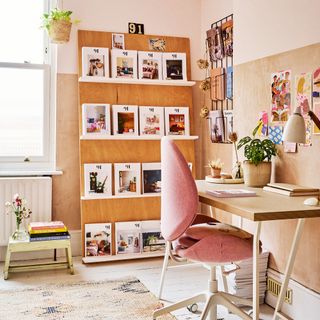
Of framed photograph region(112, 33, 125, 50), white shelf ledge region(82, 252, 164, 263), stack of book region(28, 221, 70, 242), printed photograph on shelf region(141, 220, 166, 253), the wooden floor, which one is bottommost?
the wooden floor

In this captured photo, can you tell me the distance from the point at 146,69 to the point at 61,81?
720mm

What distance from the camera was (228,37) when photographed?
12.6 ft

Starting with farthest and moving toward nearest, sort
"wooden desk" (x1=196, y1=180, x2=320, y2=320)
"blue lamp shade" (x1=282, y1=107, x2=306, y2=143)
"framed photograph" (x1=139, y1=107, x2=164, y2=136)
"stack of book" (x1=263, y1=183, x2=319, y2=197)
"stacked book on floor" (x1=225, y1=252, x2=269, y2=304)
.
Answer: "framed photograph" (x1=139, y1=107, x2=164, y2=136), "stacked book on floor" (x1=225, y1=252, x2=269, y2=304), "stack of book" (x1=263, y1=183, x2=319, y2=197), "blue lamp shade" (x1=282, y1=107, x2=306, y2=143), "wooden desk" (x1=196, y1=180, x2=320, y2=320)

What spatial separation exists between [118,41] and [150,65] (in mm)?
336

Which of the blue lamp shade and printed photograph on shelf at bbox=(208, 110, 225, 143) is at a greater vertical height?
printed photograph on shelf at bbox=(208, 110, 225, 143)

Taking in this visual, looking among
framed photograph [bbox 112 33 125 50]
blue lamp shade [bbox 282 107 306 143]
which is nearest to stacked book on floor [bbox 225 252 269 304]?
blue lamp shade [bbox 282 107 306 143]

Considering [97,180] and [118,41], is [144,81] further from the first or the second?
[97,180]

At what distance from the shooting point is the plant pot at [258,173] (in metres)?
2.80

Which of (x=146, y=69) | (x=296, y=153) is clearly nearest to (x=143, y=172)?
(x=146, y=69)

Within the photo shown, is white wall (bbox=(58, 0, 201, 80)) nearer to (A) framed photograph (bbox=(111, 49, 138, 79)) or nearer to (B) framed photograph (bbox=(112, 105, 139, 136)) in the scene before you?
(A) framed photograph (bbox=(111, 49, 138, 79))

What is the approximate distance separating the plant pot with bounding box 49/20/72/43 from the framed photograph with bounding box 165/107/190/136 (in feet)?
3.37

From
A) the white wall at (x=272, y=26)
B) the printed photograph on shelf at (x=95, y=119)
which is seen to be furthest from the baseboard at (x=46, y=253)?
the white wall at (x=272, y=26)

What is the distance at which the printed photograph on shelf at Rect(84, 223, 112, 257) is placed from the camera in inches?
155

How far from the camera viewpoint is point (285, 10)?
2.77 metres
